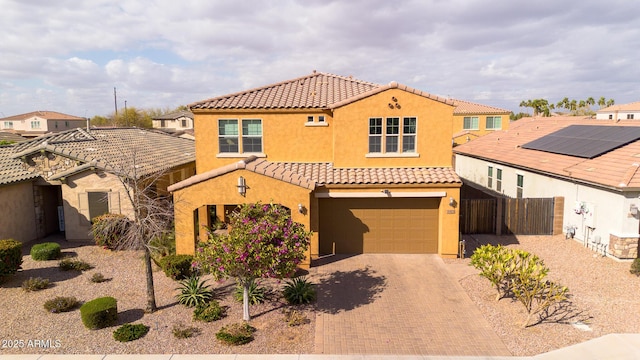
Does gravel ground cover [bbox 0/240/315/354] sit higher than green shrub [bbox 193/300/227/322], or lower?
lower

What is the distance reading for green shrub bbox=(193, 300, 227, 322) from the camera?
480 inches

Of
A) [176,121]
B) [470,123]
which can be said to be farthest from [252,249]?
[176,121]

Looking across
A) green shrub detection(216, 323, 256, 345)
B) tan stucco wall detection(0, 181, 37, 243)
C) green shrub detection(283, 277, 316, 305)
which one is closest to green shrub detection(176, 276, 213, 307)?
green shrub detection(216, 323, 256, 345)

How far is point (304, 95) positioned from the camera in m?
21.0

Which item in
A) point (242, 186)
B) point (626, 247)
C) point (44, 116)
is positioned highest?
point (44, 116)

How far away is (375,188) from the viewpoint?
1773 cm

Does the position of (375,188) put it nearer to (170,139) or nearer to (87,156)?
(87,156)

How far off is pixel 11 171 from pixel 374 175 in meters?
16.9

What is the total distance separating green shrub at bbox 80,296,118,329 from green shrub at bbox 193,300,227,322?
2.28 metres

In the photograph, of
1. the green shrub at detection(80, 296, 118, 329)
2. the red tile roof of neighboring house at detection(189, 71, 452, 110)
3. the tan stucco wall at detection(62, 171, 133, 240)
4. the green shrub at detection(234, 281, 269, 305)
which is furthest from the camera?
the tan stucco wall at detection(62, 171, 133, 240)

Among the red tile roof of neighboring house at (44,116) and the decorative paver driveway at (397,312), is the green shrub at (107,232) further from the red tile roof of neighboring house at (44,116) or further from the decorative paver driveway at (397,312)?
the red tile roof of neighboring house at (44,116)

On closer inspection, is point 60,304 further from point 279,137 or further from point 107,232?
point 279,137

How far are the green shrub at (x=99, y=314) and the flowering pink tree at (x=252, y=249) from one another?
281 cm

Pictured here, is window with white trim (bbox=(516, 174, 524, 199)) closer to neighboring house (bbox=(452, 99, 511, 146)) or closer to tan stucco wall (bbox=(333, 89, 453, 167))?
tan stucco wall (bbox=(333, 89, 453, 167))
